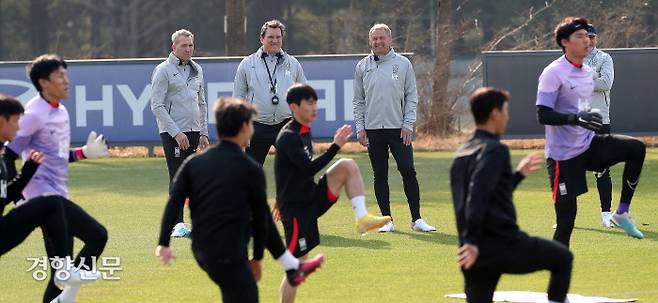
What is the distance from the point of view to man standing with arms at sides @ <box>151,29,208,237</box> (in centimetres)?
1421

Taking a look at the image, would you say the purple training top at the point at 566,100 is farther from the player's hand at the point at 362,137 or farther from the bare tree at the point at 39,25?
the bare tree at the point at 39,25

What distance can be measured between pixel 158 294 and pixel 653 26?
2668 centimetres

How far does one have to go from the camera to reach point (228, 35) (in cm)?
2898

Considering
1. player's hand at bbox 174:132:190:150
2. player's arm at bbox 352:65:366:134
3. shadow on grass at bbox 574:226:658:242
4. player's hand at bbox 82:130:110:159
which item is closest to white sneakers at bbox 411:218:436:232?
player's arm at bbox 352:65:366:134

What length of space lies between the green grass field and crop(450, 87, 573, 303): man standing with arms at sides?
2.12 metres

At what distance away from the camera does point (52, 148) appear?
9.60 meters

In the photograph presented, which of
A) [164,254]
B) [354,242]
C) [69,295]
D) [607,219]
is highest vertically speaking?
[164,254]

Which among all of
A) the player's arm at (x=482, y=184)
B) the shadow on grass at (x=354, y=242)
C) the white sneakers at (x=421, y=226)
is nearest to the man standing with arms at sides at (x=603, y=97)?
the white sneakers at (x=421, y=226)

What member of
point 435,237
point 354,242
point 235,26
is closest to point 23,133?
point 354,242

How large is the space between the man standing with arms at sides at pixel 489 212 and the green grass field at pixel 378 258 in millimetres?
2120

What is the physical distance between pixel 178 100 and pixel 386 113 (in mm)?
2183

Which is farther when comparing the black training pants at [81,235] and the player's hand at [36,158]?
the black training pants at [81,235]

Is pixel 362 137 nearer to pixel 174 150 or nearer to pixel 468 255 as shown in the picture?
pixel 174 150

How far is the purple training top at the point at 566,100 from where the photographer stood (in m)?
10.9
